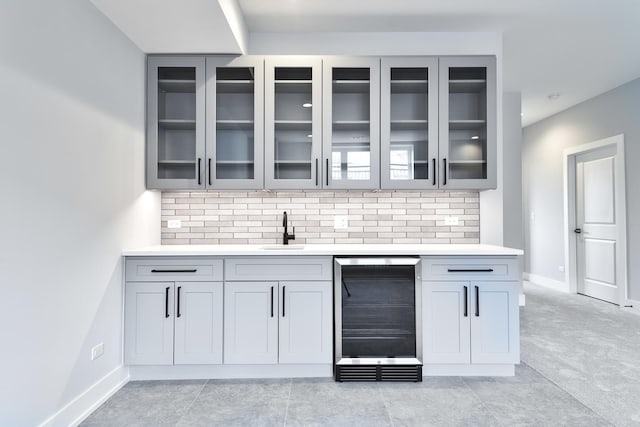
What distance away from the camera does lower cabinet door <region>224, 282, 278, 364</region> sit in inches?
101

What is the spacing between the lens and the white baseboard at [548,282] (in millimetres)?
5680

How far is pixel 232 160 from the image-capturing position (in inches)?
116

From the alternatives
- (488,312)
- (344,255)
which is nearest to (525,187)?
(488,312)

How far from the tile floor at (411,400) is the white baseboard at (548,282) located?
9.59 feet

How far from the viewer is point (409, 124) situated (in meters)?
2.97

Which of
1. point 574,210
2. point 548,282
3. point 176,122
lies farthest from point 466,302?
point 548,282

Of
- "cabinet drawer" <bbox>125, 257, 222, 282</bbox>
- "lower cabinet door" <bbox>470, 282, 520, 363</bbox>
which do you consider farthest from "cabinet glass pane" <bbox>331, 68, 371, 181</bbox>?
"lower cabinet door" <bbox>470, 282, 520, 363</bbox>

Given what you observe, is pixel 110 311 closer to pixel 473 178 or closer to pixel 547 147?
pixel 473 178

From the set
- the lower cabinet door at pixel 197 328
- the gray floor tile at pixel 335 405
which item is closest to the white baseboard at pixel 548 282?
the gray floor tile at pixel 335 405

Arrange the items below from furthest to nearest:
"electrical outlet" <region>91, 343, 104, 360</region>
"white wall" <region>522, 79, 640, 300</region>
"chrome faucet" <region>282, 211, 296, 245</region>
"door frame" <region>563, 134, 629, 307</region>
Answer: "door frame" <region>563, 134, 629, 307</region>, "white wall" <region>522, 79, 640, 300</region>, "chrome faucet" <region>282, 211, 296, 245</region>, "electrical outlet" <region>91, 343, 104, 360</region>

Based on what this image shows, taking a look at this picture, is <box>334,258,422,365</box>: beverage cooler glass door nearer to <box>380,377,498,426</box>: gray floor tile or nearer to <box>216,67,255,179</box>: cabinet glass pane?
<box>380,377,498,426</box>: gray floor tile

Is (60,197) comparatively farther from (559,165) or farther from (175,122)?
(559,165)

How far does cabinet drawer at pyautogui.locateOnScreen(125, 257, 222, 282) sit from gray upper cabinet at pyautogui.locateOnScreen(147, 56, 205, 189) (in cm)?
65

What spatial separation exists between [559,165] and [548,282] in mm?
1994
